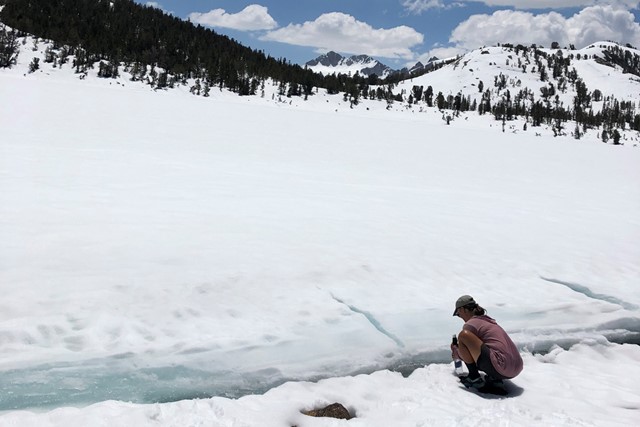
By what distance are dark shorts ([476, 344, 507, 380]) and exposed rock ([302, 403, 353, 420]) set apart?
1.43 metres

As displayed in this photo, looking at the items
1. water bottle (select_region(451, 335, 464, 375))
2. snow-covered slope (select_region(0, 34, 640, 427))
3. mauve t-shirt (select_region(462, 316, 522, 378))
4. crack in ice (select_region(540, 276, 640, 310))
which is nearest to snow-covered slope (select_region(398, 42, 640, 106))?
snow-covered slope (select_region(0, 34, 640, 427))

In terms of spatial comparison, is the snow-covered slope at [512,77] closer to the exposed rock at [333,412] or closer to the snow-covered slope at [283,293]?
the snow-covered slope at [283,293]

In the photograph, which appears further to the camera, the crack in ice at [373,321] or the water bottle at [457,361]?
the crack in ice at [373,321]

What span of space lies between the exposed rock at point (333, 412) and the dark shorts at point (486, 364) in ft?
4.70

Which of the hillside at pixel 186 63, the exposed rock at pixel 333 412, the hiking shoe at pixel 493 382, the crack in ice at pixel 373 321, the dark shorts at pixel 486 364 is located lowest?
the exposed rock at pixel 333 412

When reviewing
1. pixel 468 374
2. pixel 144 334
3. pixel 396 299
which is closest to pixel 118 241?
pixel 144 334

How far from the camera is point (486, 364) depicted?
4.60m

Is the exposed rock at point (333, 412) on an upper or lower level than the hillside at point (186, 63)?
lower

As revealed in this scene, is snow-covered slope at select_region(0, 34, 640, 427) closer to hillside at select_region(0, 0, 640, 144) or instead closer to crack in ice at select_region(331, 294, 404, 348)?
crack in ice at select_region(331, 294, 404, 348)

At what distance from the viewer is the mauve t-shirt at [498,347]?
4.58 metres

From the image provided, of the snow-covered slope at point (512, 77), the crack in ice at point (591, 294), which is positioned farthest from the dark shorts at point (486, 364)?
the snow-covered slope at point (512, 77)

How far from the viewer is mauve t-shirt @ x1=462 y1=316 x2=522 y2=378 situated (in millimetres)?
4578

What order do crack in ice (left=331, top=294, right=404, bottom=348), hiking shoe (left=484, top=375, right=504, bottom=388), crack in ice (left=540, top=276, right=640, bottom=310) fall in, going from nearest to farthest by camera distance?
hiking shoe (left=484, top=375, right=504, bottom=388) < crack in ice (left=331, top=294, right=404, bottom=348) < crack in ice (left=540, top=276, right=640, bottom=310)

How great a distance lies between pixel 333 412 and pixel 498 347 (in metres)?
1.77
